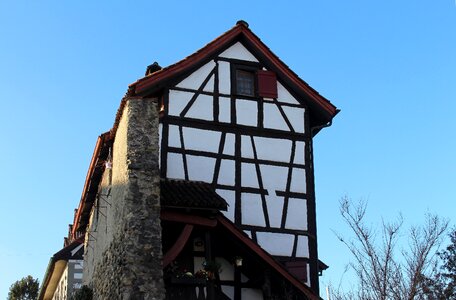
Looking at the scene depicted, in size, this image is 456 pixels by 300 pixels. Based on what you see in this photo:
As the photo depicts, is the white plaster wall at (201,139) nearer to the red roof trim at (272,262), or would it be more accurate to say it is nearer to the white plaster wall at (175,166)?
the white plaster wall at (175,166)

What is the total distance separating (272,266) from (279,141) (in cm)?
413

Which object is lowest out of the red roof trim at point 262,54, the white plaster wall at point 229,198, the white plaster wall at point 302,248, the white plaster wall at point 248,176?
the white plaster wall at point 302,248

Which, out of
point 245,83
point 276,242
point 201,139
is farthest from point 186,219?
point 245,83

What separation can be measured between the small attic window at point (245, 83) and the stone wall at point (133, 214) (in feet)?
15.4

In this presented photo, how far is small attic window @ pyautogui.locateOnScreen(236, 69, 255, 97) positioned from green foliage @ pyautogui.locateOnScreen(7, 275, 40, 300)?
21788mm

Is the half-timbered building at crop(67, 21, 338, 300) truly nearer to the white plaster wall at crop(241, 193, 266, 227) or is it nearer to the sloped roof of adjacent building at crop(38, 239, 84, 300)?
the white plaster wall at crop(241, 193, 266, 227)

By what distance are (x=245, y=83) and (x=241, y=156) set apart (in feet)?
7.21

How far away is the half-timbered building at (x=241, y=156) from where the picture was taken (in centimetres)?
1437

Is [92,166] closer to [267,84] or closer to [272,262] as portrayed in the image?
[272,262]

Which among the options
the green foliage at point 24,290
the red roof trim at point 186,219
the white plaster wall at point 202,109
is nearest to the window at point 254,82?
the white plaster wall at point 202,109

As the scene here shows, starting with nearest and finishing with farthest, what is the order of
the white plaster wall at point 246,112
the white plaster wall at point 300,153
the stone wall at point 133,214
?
1. the stone wall at point 133,214
2. the white plaster wall at point 246,112
3. the white plaster wall at point 300,153

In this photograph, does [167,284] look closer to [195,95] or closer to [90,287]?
[90,287]

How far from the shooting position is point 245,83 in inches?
685

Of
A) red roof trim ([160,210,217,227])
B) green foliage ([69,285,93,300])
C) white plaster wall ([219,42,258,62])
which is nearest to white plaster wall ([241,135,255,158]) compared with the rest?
white plaster wall ([219,42,258,62])
